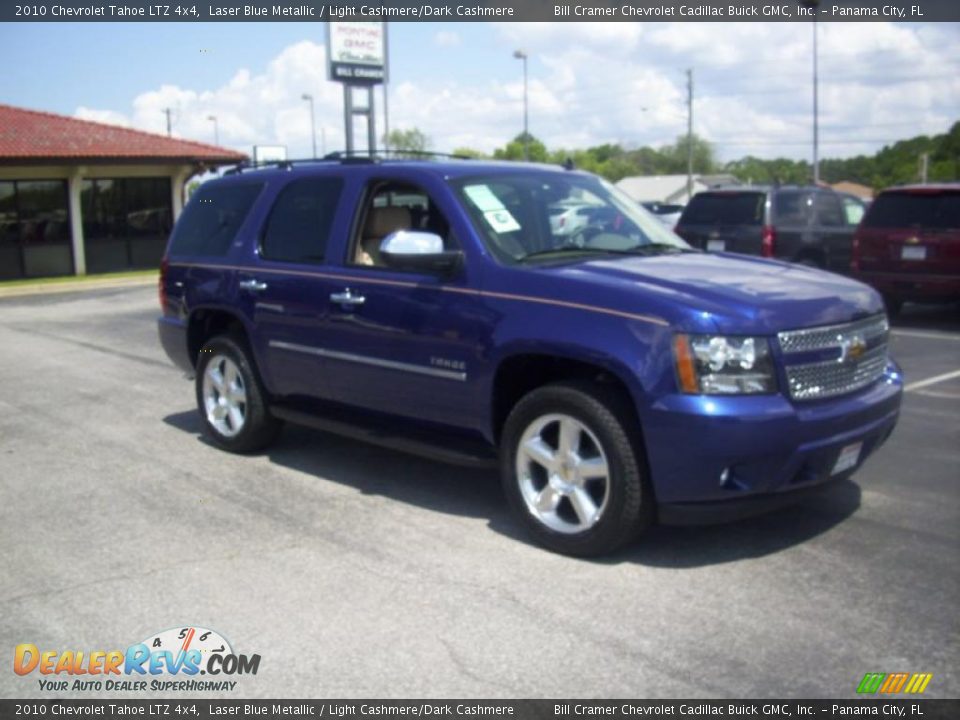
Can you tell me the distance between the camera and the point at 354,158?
6270mm

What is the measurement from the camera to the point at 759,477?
4375mm

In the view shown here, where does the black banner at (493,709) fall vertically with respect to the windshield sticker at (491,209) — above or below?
below

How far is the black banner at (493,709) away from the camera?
3354 mm

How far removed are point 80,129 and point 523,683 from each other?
89.3 ft

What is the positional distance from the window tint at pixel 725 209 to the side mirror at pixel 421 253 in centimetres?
985

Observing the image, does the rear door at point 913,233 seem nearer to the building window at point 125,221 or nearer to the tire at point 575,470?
the tire at point 575,470

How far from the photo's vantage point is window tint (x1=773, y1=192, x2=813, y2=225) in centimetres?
1430

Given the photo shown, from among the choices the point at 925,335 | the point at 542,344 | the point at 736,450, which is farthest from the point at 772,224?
the point at 736,450

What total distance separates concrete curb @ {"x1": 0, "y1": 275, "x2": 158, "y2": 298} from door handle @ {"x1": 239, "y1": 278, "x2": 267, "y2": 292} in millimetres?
16680

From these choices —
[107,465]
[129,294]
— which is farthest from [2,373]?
[129,294]

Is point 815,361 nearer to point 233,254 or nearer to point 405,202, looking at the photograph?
point 405,202

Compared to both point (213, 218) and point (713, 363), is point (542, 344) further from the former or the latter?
point (213, 218)

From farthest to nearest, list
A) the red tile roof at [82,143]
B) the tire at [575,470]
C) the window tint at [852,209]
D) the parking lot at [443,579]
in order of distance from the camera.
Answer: the red tile roof at [82,143]
the window tint at [852,209]
the tire at [575,470]
the parking lot at [443,579]

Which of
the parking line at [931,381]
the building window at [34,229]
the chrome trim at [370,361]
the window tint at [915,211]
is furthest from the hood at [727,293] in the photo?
the building window at [34,229]
